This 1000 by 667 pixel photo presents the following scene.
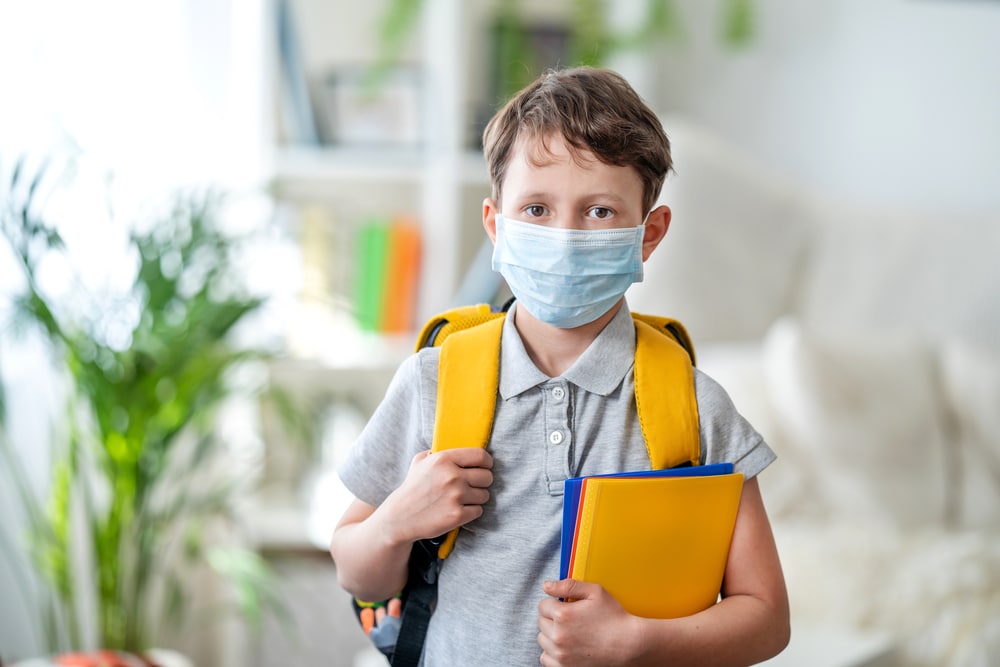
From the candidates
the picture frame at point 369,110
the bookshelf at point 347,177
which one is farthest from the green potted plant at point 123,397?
the picture frame at point 369,110

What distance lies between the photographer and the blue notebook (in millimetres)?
579

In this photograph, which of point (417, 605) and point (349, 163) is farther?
point (349, 163)

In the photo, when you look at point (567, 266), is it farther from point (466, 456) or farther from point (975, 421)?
point (975, 421)

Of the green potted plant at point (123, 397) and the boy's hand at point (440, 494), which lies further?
the green potted plant at point (123, 397)

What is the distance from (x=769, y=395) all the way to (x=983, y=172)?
38.7 inches

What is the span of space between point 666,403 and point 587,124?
17 cm

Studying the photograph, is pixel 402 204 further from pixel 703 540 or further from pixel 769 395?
pixel 703 540

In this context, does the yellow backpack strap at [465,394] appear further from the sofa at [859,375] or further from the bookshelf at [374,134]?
the bookshelf at [374,134]

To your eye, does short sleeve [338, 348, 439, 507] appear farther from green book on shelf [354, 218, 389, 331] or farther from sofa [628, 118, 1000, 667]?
green book on shelf [354, 218, 389, 331]

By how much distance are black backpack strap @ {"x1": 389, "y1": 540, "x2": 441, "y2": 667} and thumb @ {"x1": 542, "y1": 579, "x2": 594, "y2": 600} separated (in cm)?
10

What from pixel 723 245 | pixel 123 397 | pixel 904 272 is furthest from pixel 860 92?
pixel 123 397

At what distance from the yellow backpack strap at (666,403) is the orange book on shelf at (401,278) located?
166 centimetres

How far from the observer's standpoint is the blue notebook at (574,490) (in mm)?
579

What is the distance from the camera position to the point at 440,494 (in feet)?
1.95
